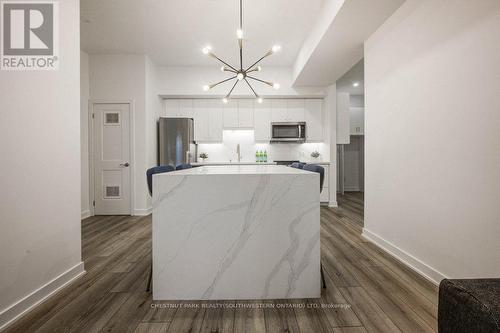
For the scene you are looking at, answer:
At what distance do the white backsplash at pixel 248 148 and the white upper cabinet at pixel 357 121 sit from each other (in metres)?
2.37

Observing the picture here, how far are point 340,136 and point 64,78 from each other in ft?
18.6

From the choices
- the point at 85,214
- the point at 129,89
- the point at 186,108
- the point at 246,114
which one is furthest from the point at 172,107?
the point at 85,214

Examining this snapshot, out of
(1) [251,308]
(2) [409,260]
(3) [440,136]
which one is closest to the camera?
(1) [251,308]

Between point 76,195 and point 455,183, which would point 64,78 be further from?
point 455,183

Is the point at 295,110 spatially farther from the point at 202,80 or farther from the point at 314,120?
the point at 202,80

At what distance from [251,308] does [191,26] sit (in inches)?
146

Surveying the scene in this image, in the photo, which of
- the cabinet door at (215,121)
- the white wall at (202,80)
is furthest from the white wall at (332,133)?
the cabinet door at (215,121)

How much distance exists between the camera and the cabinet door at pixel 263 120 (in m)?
5.43

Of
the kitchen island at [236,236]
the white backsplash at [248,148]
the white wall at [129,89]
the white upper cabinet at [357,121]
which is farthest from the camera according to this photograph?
the white upper cabinet at [357,121]

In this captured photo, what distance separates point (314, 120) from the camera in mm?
5426

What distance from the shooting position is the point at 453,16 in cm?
179

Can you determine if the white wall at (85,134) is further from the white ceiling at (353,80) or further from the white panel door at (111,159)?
the white ceiling at (353,80)

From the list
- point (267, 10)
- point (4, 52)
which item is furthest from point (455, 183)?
point (4, 52)

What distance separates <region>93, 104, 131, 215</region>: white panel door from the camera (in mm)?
4449
